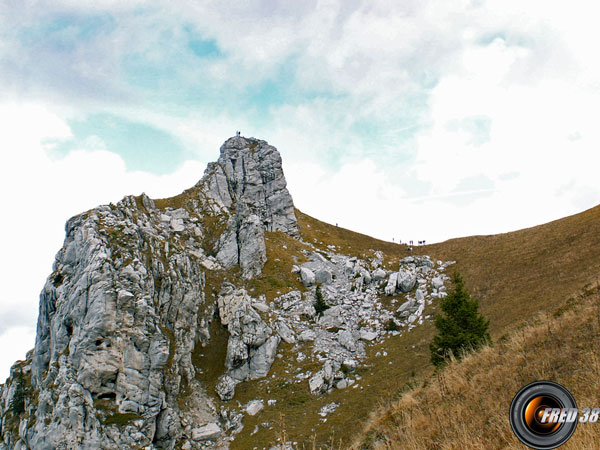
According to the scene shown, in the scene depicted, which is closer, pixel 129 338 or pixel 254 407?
pixel 129 338

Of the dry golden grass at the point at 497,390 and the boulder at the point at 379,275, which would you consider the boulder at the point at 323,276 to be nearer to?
the boulder at the point at 379,275

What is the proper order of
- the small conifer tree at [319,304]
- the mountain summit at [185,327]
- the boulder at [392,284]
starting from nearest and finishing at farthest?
1. the mountain summit at [185,327]
2. the small conifer tree at [319,304]
3. the boulder at [392,284]

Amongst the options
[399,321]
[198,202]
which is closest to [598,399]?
[399,321]

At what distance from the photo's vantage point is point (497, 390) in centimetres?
783

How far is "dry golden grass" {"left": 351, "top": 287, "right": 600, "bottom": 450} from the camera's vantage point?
5.83 meters

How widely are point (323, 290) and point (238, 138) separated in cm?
5170

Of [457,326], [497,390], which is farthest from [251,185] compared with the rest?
[497,390]

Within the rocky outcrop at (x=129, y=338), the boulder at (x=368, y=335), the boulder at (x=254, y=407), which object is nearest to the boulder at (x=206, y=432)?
the rocky outcrop at (x=129, y=338)

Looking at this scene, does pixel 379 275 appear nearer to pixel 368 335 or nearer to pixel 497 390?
pixel 368 335

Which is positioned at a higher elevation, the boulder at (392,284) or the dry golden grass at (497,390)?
the boulder at (392,284)

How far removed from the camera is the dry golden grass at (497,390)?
5.83m

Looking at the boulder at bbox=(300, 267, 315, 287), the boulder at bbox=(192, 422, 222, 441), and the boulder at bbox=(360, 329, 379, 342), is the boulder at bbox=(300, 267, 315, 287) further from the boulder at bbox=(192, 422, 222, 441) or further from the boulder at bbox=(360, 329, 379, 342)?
the boulder at bbox=(192, 422, 222, 441)

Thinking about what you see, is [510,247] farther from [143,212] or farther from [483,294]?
[143,212]

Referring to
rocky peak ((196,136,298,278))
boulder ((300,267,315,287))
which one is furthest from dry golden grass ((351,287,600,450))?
rocky peak ((196,136,298,278))
